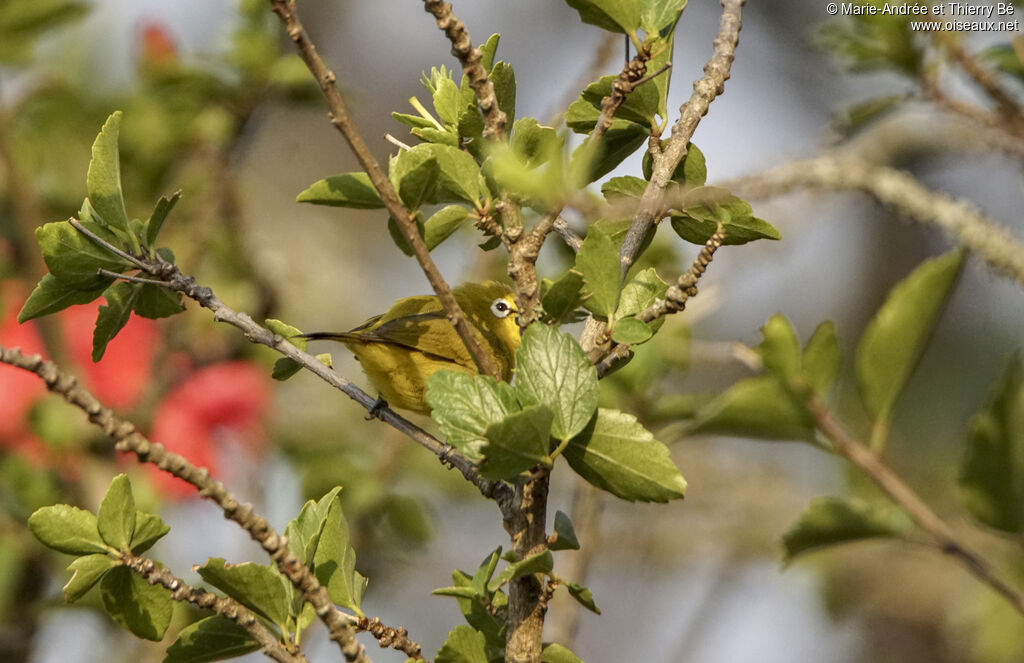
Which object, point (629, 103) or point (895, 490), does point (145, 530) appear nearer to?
point (629, 103)

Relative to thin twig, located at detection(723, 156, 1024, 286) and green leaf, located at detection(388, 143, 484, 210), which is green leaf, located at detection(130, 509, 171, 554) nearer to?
green leaf, located at detection(388, 143, 484, 210)

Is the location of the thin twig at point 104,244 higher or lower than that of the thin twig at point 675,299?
higher

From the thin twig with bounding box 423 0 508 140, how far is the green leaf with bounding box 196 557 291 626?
0.42 metres

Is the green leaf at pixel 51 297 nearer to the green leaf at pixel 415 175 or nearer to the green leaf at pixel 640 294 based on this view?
the green leaf at pixel 415 175

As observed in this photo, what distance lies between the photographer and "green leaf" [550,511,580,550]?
0.76 metres

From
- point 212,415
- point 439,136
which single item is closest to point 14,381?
point 212,415

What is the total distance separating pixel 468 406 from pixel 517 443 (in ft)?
0.24

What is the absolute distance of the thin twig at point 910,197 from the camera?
1266 mm

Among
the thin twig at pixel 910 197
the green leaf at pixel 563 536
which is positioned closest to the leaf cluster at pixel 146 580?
the green leaf at pixel 563 536

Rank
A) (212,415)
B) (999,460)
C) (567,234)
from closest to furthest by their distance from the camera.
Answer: (567,234) → (999,460) → (212,415)

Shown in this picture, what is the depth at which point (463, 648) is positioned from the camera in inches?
30.5

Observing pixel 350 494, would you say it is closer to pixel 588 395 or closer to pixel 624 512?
pixel 588 395

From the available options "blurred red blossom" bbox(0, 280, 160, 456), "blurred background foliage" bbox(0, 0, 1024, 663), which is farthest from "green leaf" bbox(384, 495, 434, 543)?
"blurred red blossom" bbox(0, 280, 160, 456)

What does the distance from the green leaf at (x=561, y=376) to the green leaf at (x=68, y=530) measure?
40 cm
